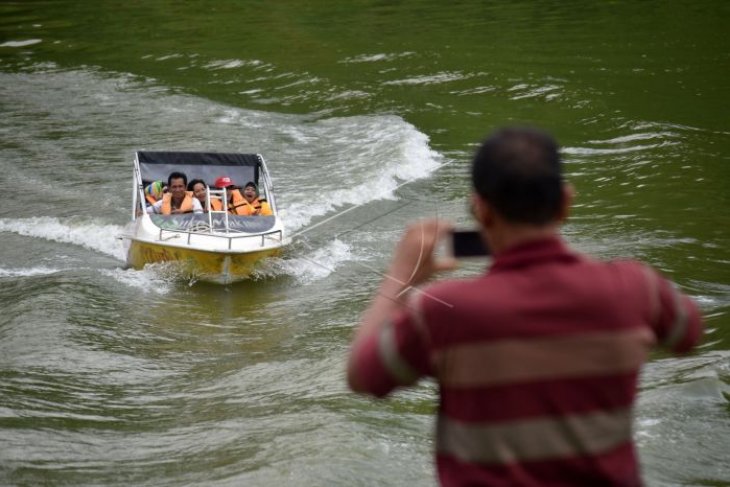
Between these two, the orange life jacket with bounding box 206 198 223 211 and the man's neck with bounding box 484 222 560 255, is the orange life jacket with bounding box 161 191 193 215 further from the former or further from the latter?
the man's neck with bounding box 484 222 560 255

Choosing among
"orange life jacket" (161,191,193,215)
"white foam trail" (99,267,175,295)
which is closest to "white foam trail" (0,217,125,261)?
"orange life jacket" (161,191,193,215)

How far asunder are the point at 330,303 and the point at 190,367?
107 inches

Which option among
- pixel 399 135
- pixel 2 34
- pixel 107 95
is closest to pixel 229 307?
pixel 399 135

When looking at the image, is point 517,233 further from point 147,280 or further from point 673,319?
point 147,280

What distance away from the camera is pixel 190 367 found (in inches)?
434

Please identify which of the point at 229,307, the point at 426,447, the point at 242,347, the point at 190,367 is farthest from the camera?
the point at 229,307

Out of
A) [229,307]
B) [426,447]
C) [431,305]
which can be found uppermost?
[431,305]

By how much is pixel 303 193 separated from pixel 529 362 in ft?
55.0

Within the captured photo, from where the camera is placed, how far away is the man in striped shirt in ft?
7.59

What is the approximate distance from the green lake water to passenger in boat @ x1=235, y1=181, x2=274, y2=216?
75cm

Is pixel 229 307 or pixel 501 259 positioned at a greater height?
pixel 501 259

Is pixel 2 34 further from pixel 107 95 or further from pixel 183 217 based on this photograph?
pixel 183 217

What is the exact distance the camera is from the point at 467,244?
2670 mm

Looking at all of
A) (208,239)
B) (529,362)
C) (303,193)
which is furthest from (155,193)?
(529,362)
